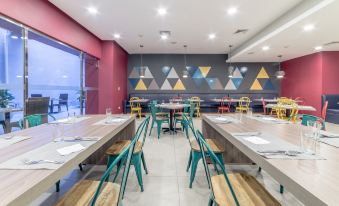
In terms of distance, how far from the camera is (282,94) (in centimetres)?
1009

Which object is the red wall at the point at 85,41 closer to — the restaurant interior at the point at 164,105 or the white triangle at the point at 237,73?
the restaurant interior at the point at 164,105

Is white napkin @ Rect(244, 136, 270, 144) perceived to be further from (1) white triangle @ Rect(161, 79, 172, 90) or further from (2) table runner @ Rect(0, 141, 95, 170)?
(1) white triangle @ Rect(161, 79, 172, 90)

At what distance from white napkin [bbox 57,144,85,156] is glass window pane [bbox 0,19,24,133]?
2.69m

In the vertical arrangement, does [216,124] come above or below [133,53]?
below

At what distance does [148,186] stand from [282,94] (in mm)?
9826

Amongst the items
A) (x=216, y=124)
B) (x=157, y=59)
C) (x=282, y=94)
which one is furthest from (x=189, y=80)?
(x=216, y=124)

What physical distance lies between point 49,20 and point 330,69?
9.36 m

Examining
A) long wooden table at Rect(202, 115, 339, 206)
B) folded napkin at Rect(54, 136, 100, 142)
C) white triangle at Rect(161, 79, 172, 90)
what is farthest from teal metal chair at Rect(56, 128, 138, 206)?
white triangle at Rect(161, 79, 172, 90)

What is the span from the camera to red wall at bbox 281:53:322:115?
25.4 ft

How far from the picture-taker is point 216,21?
513cm

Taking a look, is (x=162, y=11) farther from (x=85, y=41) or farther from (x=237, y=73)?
(x=237, y=73)

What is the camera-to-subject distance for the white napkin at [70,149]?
136 centimetres

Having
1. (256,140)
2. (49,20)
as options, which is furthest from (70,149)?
(49,20)

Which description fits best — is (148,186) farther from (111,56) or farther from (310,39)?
(310,39)
